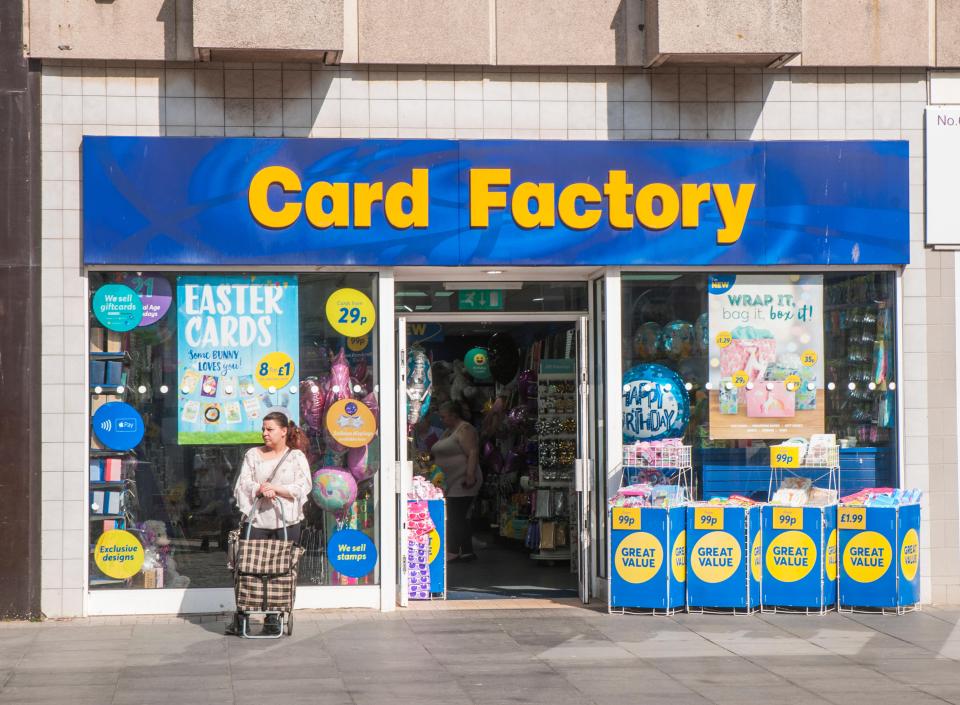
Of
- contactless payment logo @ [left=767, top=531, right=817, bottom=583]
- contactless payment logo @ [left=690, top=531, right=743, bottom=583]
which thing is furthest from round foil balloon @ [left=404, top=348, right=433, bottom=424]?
contactless payment logo @ [left=767, top=531, right=817, bottom=583]

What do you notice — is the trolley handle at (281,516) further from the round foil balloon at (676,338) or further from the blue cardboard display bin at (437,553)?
the round foil balloon at (676,338)

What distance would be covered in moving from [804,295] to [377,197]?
149 inches

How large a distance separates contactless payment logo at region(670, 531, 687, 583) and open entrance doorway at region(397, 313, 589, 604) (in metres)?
1.01

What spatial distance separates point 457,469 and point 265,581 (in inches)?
169

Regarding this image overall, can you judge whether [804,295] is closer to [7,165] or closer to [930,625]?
[930,625]

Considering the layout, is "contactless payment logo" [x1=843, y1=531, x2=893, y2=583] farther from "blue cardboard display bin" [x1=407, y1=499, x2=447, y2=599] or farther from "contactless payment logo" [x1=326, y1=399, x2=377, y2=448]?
"contactless payment logo" [x1=326, y1=399, x2=377, y2=448]

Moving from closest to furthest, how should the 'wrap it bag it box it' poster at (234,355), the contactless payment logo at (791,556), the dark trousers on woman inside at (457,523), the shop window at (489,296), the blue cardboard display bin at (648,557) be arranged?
1. the blue cardboard display bin at (648,557)
2. the contactless payment logo at (791,556)
3. the 'wrap it bag it box it' poster at (234,355)
4. the shop window at (489,296)
5. the dark trousers on woman inside at (457,523)

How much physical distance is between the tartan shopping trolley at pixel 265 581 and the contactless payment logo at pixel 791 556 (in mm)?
3901

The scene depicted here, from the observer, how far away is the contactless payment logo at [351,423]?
11.4m

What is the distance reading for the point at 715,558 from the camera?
11.1m

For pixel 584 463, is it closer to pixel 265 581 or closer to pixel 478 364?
pixel 265 581

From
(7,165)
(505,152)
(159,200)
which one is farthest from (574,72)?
(7,165)

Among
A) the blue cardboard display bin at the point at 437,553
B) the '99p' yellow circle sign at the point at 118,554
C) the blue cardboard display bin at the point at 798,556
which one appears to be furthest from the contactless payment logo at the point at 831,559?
the '99p' yellow circle sign at the point at 118,554

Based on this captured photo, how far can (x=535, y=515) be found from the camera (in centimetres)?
1431
